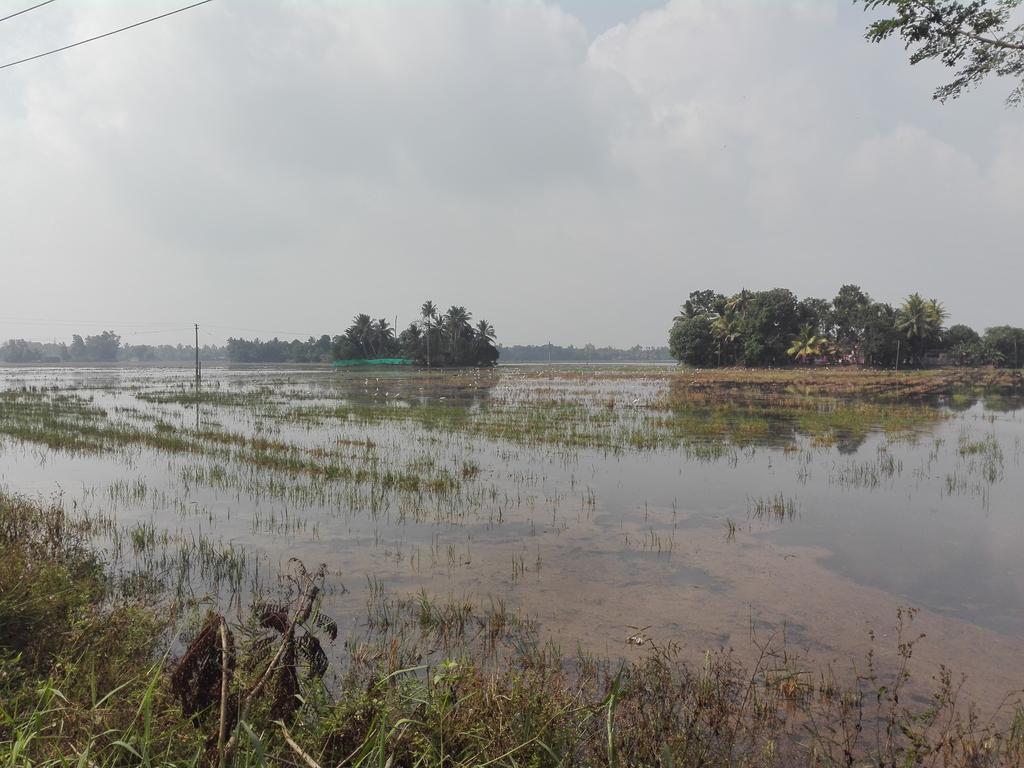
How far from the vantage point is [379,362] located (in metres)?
78.6

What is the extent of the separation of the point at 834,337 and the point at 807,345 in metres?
11.8

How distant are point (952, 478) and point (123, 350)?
216080 mm

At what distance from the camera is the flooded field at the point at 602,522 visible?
518cm

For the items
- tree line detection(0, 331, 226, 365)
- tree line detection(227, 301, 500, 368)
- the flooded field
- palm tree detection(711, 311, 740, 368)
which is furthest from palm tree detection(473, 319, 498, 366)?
tree line detection(0, 331, 226, 365)

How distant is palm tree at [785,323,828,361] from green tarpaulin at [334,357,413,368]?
4616cm

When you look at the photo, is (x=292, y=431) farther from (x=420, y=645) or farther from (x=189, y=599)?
(x=420, y=645)

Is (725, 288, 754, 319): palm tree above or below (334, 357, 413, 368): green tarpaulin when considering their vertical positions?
above

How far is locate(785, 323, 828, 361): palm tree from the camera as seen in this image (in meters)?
62.4

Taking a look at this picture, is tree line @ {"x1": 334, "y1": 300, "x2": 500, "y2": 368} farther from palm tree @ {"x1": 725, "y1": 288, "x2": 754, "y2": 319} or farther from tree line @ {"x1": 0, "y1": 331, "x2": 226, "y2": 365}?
tree line @ {"x1": 0, "y1": 331, "x2": 226, "y2": 365}

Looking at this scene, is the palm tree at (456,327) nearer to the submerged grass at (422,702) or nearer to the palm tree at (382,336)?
the palm tree at (382,336)

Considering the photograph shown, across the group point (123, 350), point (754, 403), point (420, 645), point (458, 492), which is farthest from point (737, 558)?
point (123, 350)

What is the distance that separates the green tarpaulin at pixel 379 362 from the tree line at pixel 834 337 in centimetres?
3479

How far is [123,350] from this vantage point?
183 meters

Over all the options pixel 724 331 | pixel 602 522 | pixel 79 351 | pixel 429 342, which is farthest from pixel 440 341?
pixel 79 351
